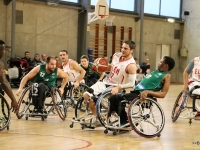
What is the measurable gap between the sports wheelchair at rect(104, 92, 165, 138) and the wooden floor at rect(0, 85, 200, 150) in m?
0.10

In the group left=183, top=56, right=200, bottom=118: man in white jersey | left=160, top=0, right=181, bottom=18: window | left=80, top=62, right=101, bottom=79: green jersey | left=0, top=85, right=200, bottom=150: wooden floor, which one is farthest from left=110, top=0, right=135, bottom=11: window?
left=0, top=85, right=200, bottom=150: wooden floor

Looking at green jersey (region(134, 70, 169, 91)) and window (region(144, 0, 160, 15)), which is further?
window (region(144, 0, 160, 15))

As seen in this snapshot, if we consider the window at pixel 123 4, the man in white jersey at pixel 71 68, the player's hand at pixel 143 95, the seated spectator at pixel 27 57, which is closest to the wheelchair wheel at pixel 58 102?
the man in white jersey at pixel 71 68

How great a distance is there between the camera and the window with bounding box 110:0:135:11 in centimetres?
2105

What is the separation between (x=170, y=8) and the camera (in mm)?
24031

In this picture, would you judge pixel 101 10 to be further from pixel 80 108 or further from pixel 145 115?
pixel 145 115

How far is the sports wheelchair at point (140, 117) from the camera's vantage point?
6.15m

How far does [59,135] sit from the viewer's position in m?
6.21

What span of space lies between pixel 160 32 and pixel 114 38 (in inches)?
133

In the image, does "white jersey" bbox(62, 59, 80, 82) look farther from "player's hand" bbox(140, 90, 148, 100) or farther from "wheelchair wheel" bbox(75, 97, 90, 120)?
"player's hand" bbox(140, 90, 148, 100)

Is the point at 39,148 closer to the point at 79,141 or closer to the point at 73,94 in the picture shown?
the point at 79,141

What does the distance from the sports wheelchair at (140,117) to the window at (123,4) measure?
48.4 feet

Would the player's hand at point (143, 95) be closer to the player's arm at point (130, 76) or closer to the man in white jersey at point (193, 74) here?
the player's arm at point (130, 76)

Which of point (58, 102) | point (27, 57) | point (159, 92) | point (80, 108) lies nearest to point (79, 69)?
point (58, 102)
